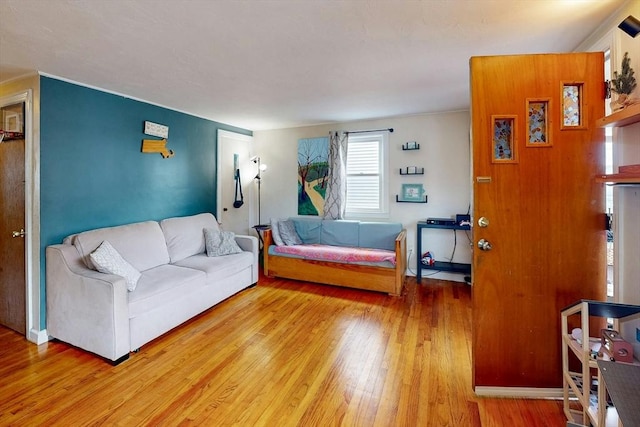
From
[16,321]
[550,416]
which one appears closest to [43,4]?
[16,321]

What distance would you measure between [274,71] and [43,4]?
1.46 meters

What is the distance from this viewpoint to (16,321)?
2701mm

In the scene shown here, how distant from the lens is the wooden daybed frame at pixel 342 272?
140 inches

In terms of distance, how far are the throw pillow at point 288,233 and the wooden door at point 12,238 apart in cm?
275

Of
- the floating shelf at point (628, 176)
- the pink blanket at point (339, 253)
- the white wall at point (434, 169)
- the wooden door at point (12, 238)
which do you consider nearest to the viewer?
the floating shelf at point (628, 176)

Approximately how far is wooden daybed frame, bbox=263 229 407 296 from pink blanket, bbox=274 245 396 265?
74 millimetres

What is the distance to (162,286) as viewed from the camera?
2.57 meters

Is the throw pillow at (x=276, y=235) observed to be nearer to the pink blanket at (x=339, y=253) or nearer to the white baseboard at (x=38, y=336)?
the pink blanket at (x=339, y=253)

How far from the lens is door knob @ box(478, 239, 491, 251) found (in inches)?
70.0

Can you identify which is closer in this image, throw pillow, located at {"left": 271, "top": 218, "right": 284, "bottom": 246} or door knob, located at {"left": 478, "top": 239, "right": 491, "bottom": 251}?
door knob, located at {"left": 478, "top": 239, "right": 491, "bottom": 251}

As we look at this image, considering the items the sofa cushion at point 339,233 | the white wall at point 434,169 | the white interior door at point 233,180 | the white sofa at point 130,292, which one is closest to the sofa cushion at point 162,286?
the white sofa at point 130,292

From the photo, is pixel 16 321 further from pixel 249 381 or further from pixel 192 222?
pixel 249 381

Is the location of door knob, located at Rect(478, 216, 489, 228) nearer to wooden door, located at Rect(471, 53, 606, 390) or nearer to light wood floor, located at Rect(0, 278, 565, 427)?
wooden door, located at Rect(471, 53, 606, 390)

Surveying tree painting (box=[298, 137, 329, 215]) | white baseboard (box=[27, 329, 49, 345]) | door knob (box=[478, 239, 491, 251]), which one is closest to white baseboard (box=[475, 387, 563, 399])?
door knob (box=[478, 239, 491, 251])
